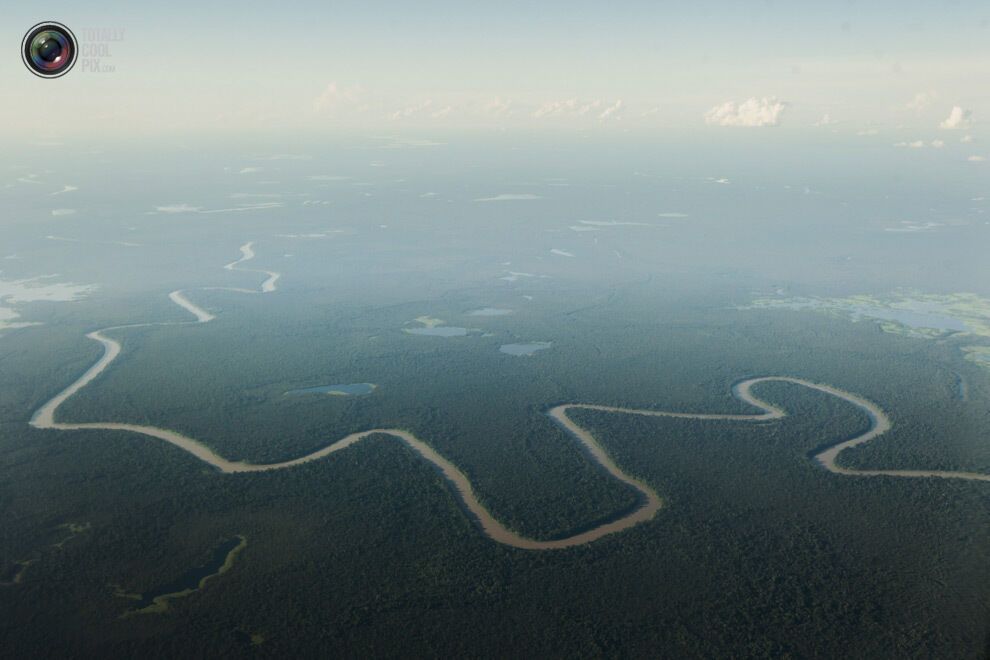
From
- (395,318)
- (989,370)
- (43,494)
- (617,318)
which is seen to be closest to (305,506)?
(43,494)

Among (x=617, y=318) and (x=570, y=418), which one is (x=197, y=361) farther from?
(x=617, y=318)

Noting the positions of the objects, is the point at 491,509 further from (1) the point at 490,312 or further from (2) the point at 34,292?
(2) the point at 34,292

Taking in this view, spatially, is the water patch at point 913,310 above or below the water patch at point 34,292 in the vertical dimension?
below

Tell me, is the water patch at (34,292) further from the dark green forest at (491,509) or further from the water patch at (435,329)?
the water patch at (435,329)

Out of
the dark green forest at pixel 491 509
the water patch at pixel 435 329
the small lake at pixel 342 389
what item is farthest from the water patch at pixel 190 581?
the water patch at pixel 435 329

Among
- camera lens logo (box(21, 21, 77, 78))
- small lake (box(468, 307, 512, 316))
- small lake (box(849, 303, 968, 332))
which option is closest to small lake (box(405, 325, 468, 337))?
small lake (box(468, 307, 512, 316))
